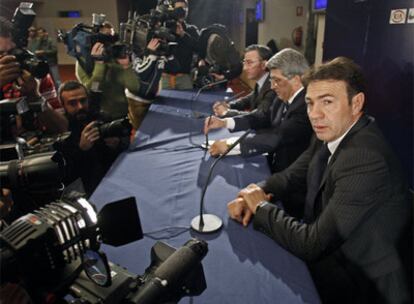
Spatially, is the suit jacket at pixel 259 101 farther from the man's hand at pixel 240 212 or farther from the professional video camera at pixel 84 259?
the professional video camera at pixel 84 259

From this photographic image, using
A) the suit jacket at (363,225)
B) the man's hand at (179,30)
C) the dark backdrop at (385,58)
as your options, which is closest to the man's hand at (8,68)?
the suit jacket at (363,225)

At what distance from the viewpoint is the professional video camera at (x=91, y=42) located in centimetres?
258

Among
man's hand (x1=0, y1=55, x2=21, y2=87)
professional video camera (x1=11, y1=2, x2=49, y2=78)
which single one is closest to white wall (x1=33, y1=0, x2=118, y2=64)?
professional video camera (x1=11, y1=2, x2=49, y2=78)

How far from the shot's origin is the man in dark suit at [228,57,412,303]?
962mm

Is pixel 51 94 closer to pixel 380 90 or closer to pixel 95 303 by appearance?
pixel 95 303

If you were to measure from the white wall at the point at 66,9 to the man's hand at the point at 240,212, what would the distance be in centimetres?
969

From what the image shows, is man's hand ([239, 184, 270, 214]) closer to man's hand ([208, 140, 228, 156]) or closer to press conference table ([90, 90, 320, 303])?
press conference table ([90, 90, 320, 303])

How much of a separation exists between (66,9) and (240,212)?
1071 cm

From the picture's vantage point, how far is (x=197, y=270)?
0.69m

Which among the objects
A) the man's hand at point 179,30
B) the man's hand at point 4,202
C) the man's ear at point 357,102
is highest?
the man's hand at point 179,30

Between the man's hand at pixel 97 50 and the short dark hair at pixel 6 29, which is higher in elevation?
the short dark hair at pixel 6 29

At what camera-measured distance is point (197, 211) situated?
1287 mm

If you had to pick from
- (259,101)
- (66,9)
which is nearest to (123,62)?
(259,101)

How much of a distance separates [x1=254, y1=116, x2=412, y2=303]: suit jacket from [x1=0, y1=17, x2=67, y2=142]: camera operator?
817mm
